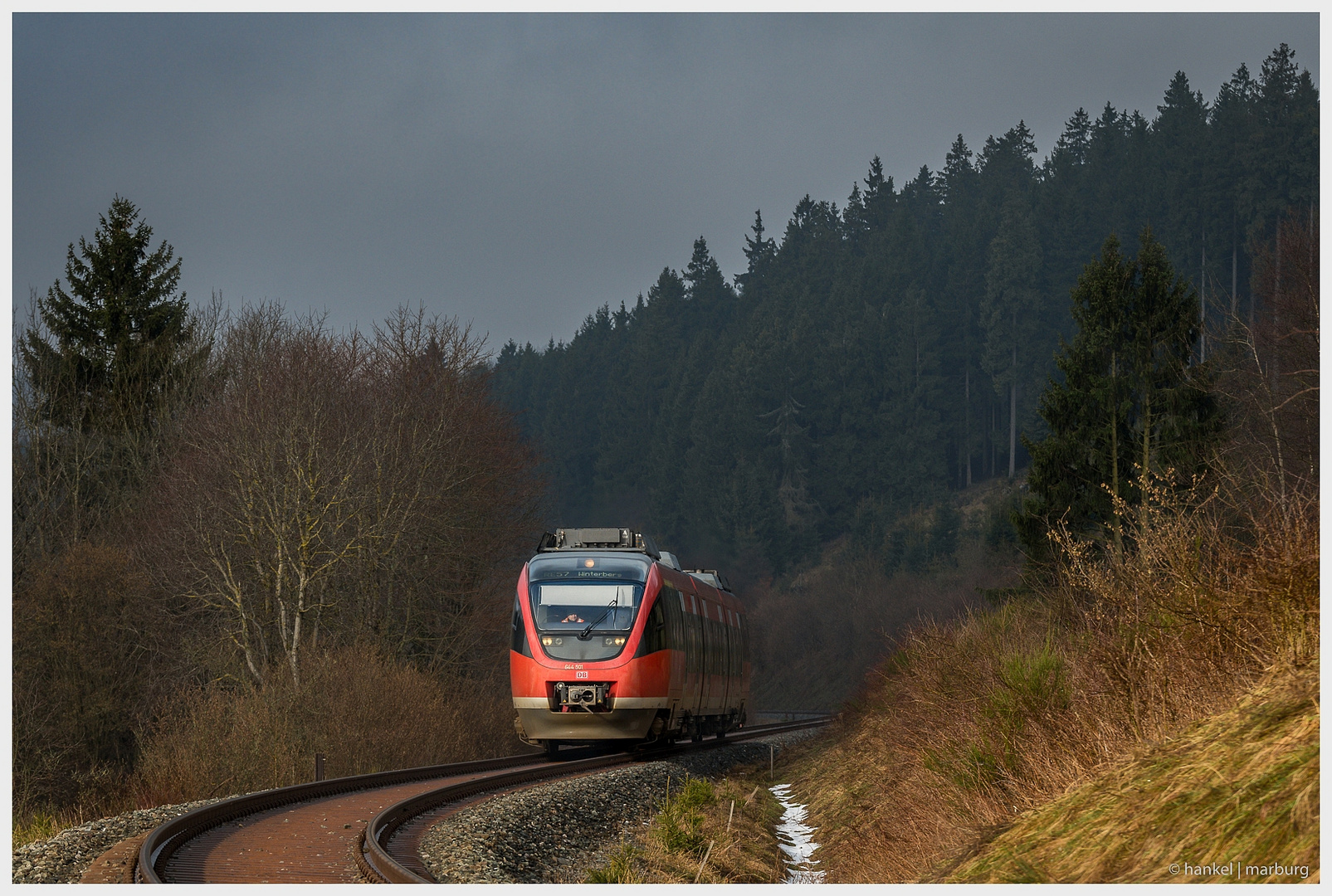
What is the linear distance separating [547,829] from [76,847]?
485cm

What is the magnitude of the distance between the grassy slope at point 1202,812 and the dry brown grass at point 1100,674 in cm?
41

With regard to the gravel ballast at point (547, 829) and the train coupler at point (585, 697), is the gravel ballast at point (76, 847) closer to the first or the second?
the gravel ballast at point (547, 829)

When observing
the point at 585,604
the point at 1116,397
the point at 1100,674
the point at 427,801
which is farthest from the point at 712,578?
the point at 1100,674

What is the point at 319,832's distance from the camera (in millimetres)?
12625

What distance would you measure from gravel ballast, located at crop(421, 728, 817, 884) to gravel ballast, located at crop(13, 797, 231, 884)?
3095 mm

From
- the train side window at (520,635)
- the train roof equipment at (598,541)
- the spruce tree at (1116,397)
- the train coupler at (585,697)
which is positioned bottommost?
the train coupler at (585,697)

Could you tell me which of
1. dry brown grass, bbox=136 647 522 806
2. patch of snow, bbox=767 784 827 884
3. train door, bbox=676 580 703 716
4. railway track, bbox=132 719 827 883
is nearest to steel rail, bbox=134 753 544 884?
railway track, bbox=132 719 827 883

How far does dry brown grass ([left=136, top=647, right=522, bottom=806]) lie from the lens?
2105cm

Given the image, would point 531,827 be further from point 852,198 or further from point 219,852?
point 852,198

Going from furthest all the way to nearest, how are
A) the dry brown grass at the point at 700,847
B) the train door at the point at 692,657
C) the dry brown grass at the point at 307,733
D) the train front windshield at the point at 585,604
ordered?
the train door at the point at 692,657
the dry brown grass at the point at 307,733
the train front windshield at the point at 585,604
the dry brown grass at the point at 700,847

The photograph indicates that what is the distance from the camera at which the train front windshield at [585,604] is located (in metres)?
19.4

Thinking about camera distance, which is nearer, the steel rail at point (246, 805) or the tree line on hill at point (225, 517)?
the steel rail at point (246, 805)

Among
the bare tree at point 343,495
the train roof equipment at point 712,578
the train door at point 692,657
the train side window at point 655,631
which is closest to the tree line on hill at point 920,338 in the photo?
the bare tree at point 343,495

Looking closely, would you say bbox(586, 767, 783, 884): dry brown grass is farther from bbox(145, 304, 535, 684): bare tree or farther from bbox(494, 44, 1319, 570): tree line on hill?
bbox(494, 44, 1319, 570): tree line on hill
